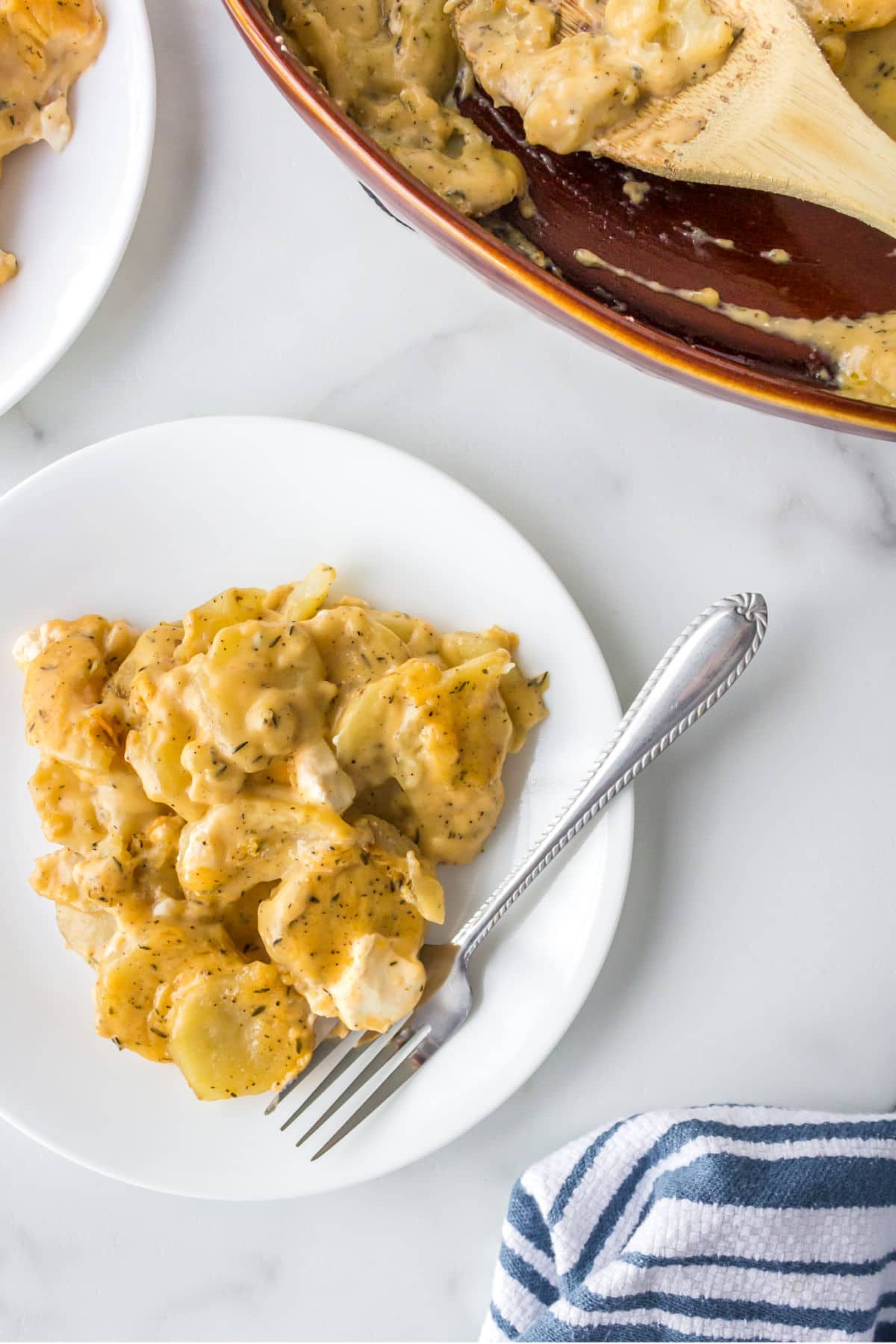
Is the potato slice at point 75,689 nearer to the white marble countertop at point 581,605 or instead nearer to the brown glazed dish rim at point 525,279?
the white marble countertop at point 581,605

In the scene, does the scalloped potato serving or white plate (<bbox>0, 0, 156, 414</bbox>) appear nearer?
the scalloped potato serving

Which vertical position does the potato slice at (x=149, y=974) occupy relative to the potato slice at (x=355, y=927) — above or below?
below

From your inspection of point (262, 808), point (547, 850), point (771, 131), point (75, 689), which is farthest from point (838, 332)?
point (75, 689)

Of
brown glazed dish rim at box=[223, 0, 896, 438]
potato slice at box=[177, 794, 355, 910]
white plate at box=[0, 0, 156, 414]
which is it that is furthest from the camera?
white plate at box=[0, 0, 156, 414]

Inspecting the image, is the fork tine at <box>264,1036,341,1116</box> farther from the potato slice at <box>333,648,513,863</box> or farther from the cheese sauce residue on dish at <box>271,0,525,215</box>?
the cheese sauce residue on dish at <box>271,0,525,215</box>

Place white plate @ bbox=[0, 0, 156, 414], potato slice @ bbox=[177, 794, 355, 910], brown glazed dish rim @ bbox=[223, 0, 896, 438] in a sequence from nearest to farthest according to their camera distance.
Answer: brown glazed dish rim @ bbox=[223, 0, 896, 438], potato slice @ bbox=[177, 794, 355, 910], white plate @ bbox=[0, 0, 156, 414]

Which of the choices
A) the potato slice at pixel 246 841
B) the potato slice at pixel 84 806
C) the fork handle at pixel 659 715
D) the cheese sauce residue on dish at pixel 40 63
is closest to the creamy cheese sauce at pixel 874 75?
the fork handle at pixel 659 715

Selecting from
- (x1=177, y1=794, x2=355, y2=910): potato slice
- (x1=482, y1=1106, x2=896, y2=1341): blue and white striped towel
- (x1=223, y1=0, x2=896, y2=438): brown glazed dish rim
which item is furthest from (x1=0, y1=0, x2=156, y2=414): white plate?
(x1=482, y1=1106, x2=896, y2=1341): blue and white striped towel
